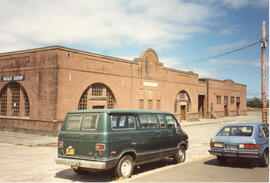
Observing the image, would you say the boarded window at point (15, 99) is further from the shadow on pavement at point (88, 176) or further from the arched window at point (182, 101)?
the arched window at point (182, 101)

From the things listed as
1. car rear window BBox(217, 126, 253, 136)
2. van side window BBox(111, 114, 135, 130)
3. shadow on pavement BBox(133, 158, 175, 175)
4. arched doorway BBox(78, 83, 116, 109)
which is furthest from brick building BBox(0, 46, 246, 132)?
car rear window BBox(217, 126, 253, 136)

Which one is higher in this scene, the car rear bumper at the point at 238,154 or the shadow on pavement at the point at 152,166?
the car rear bumper at the point at 238,154

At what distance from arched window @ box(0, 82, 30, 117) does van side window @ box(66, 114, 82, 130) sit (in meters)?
15.0

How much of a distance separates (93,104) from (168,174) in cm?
1506

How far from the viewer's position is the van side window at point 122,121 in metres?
7.97

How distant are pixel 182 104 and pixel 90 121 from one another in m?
29.6

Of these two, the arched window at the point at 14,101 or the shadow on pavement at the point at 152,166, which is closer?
the shadow on pavement at the point at 152,166

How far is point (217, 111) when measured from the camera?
47719 mm

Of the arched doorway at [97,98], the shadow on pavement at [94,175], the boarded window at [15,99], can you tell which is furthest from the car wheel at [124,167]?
the boarded window at [15,99]

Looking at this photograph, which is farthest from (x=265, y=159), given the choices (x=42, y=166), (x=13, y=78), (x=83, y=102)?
(x=13, y=78)

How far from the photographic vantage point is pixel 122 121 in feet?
27.1

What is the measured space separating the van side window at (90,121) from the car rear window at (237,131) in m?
5.09

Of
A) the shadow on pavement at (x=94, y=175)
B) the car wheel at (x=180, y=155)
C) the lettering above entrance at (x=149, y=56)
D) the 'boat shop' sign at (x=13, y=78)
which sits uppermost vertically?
the lettering above entrance at (x=149, y=56)

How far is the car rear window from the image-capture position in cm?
982
